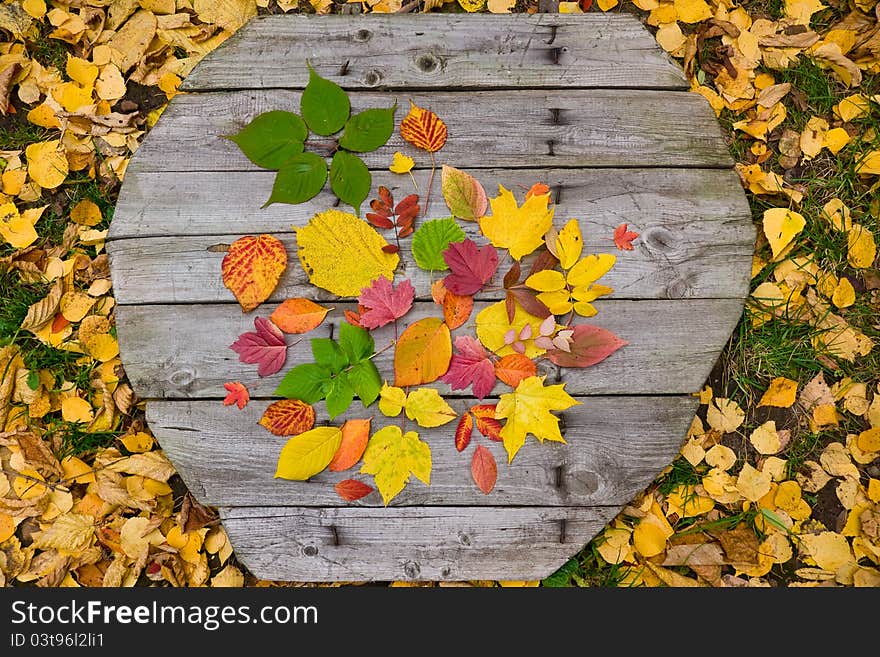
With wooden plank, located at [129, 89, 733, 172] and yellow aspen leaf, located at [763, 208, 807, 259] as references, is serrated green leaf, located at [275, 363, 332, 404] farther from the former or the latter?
yellow aspen leaf, located at [763, 208, 807, 259]

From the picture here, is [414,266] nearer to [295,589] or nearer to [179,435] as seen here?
[179,435]

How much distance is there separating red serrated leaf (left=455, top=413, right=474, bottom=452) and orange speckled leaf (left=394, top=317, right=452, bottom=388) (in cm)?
14

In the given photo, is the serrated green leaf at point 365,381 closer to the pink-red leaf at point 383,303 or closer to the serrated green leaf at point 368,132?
the pink-red leaf at point 383,303

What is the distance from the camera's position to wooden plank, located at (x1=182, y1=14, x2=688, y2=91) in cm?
190

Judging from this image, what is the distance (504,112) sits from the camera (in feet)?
6.16

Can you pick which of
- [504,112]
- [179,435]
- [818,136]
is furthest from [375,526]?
[818,136]

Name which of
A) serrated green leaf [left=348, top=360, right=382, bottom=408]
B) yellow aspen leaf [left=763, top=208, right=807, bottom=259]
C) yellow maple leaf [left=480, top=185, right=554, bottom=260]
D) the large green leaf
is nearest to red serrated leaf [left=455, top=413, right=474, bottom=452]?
serrated green leaf [left=348, top=360, right=382, bottom=408]

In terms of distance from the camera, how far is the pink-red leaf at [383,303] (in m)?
1.78

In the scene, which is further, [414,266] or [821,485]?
[821,485]

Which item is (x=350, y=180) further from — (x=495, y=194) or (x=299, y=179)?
(x=495, y=194)

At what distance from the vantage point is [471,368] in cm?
179

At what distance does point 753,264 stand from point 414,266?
106 centimetres

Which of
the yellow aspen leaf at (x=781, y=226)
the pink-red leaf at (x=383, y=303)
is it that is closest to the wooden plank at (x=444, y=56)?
the yellow aspen leaf at (x=781, y=226)

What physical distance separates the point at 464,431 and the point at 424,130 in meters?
0.87
